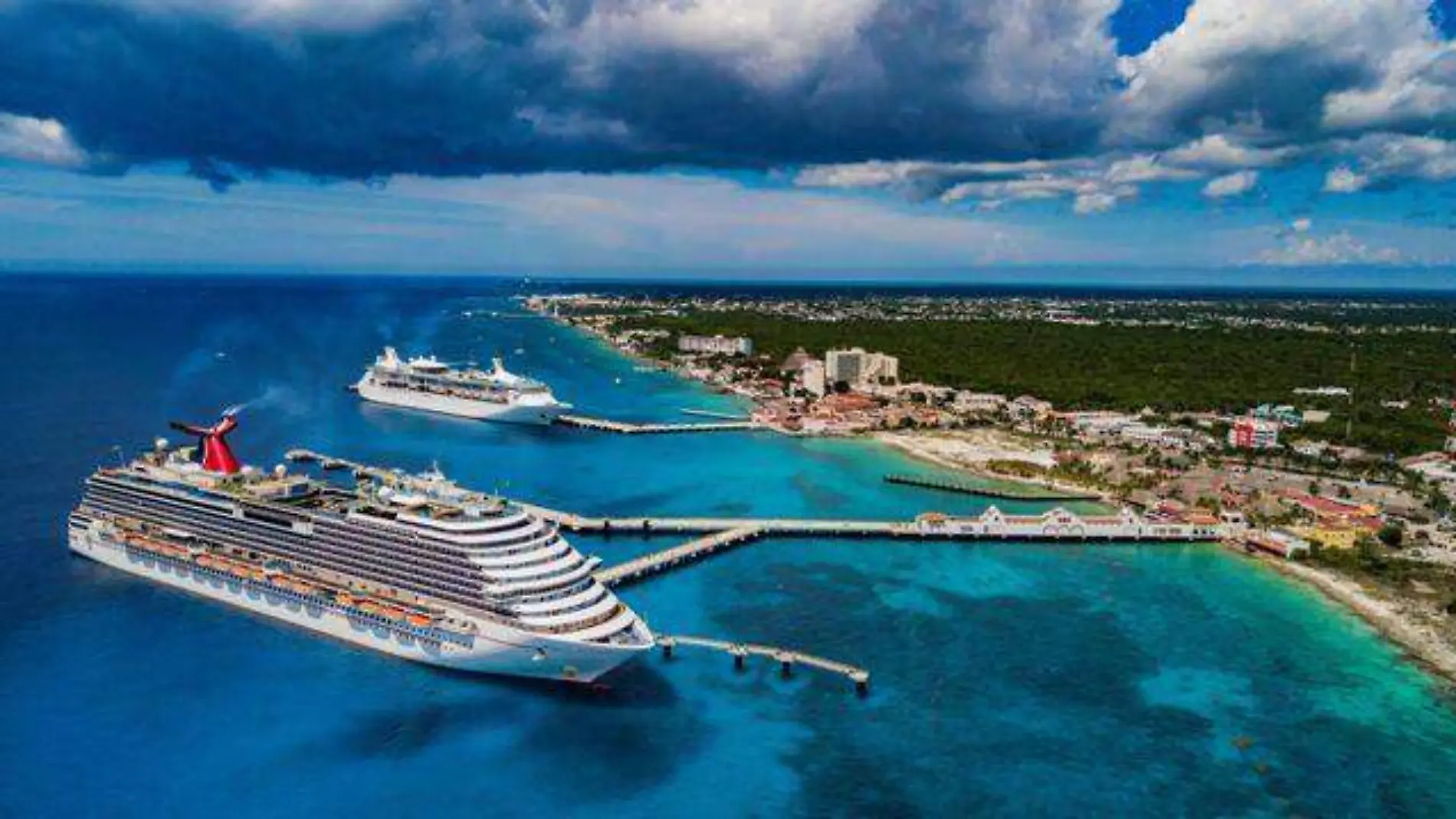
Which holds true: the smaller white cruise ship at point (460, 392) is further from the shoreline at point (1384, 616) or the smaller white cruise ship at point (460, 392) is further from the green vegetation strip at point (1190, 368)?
the shoreline at point (1384, 616)

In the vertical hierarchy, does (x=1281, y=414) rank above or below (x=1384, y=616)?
above

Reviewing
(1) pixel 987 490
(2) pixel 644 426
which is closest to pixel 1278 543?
(1) pixel 987 490

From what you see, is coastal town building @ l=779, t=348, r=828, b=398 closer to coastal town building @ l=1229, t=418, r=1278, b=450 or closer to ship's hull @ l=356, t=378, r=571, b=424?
ship's hull @ l=356, t=378, r=571, b=424

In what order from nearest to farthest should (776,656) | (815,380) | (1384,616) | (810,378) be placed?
(776,656) < (1384,616) < (815,380) < (810,378)

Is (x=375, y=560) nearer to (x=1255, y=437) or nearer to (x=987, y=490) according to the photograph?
(x=987, y=490)

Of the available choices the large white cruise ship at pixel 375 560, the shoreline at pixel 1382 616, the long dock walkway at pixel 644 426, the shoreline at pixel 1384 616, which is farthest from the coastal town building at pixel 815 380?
the large white cruise ship at pixel 375 560

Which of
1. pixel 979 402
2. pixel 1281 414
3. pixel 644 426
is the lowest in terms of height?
pixel 644 426

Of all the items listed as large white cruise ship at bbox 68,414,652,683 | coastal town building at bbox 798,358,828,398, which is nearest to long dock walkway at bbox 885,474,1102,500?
large white cruise ship at bbox 68,414,652,683
